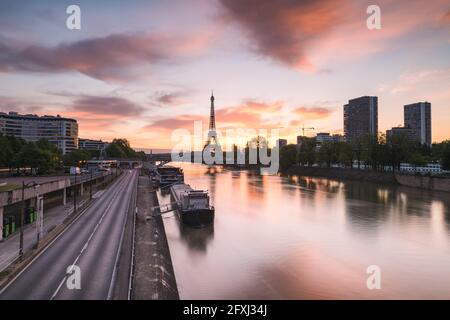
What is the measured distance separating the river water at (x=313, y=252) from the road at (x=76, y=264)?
7.19m

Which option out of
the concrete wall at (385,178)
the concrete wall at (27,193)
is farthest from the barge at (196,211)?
the concrete wall at (385,178)

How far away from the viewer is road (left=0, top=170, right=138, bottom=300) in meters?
25.2

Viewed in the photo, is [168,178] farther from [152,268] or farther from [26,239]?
[152,268]

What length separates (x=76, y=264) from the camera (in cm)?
3127

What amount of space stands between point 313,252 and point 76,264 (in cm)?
2776

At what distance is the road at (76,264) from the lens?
82.6 ft

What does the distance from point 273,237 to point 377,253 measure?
14.5 metres

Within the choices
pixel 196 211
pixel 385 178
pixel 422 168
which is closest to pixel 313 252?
pixel 196 211

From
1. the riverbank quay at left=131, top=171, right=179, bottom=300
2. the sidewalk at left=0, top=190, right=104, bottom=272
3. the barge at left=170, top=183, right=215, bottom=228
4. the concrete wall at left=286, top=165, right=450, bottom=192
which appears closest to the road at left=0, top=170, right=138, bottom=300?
the riverbank quay at left=131, top=171, right=179, bottom=300

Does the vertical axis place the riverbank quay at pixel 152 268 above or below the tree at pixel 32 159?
below

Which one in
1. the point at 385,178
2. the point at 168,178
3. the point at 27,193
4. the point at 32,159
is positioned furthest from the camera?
the point at 385,178

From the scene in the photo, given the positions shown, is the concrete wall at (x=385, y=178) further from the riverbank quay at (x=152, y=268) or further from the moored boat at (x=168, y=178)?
the riverbank quay at (x=152, y=268)
